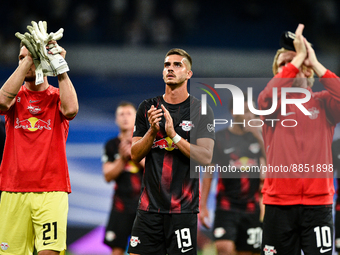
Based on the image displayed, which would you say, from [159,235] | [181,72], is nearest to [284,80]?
[181,72]

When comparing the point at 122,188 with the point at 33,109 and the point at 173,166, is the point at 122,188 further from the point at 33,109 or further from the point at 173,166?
the point at 33,109

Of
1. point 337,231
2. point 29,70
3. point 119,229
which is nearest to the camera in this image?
point 29,70

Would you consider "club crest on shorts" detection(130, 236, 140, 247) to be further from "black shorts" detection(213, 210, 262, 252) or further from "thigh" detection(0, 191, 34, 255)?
"black shorts" detection(213, 210, 262, 252)

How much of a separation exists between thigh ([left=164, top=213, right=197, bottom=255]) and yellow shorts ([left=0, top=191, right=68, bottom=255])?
85 cm

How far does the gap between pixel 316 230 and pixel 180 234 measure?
44.4 inches

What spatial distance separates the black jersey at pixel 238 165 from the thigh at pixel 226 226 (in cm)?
9

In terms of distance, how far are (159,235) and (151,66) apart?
12.6ft

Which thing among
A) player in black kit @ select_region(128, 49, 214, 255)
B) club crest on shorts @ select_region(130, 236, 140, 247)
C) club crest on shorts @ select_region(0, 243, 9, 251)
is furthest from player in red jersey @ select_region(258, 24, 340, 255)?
club crest on shorts @ select_region(0, 243, 9, 251)

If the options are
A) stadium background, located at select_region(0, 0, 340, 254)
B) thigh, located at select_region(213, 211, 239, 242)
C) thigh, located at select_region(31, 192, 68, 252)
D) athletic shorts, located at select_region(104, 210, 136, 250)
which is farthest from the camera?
stadium background, located at select_region(0, 0, 340, 254)

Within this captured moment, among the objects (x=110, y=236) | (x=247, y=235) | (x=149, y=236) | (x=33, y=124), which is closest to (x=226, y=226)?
(x=247, y=235)

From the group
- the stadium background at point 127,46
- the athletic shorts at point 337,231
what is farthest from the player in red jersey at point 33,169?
the athletic shorts at point 337,231

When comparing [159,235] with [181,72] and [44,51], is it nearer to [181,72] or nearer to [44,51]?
[181,72]

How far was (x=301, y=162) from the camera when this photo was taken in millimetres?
3387

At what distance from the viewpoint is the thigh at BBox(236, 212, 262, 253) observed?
16.9ft
